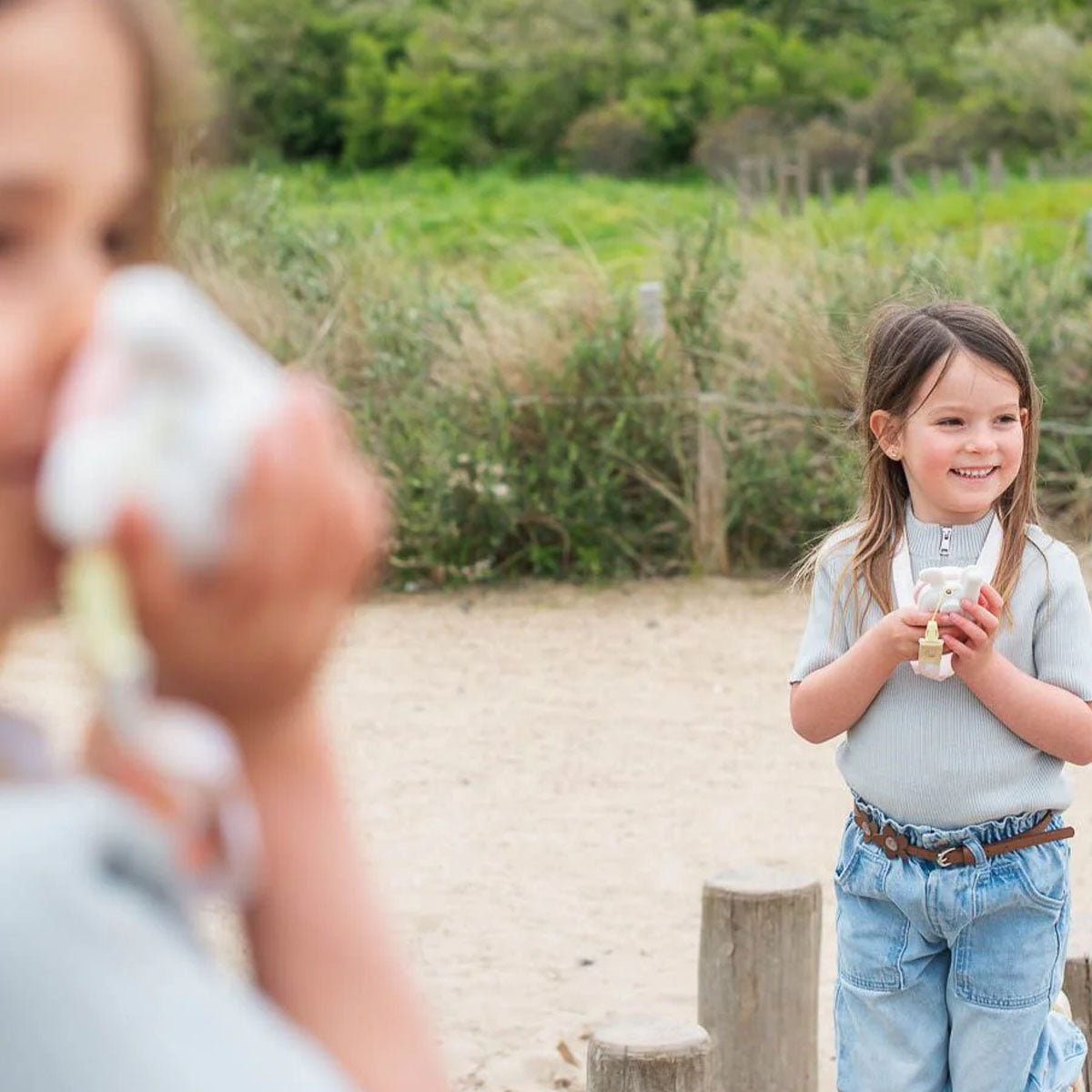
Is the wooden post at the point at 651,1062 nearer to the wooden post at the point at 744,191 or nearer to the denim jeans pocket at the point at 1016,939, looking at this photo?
the denim jeans pocket at the point at 1016,939

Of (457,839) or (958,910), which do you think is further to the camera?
(457,839)

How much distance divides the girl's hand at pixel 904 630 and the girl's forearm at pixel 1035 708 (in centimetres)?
9

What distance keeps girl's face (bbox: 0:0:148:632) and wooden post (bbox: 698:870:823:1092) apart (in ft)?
8.90

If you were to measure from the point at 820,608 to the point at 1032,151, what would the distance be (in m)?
32.8

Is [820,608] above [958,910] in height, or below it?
above

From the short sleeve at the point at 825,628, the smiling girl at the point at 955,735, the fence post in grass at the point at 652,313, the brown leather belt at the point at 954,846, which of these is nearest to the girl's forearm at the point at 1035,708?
the smiling girl at the point at 955,735

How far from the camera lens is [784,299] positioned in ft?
28.5

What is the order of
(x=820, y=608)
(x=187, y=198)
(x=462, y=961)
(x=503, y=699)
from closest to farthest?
(x=187, y=198)
(x=820, y=608)
(x=462, y=961)
(x=503, y=699)

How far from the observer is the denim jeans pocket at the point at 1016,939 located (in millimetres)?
2490

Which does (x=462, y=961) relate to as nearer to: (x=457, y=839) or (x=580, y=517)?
(x=457, y=839)

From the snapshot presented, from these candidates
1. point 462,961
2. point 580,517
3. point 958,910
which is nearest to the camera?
point 958,910

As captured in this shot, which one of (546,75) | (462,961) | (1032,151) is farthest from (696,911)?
(546,75)

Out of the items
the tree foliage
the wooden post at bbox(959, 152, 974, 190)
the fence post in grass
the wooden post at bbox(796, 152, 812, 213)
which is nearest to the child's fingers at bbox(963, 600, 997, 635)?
the fence post in grass

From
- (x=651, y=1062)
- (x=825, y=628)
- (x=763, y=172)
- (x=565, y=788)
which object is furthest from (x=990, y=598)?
(x=763, y=172)
